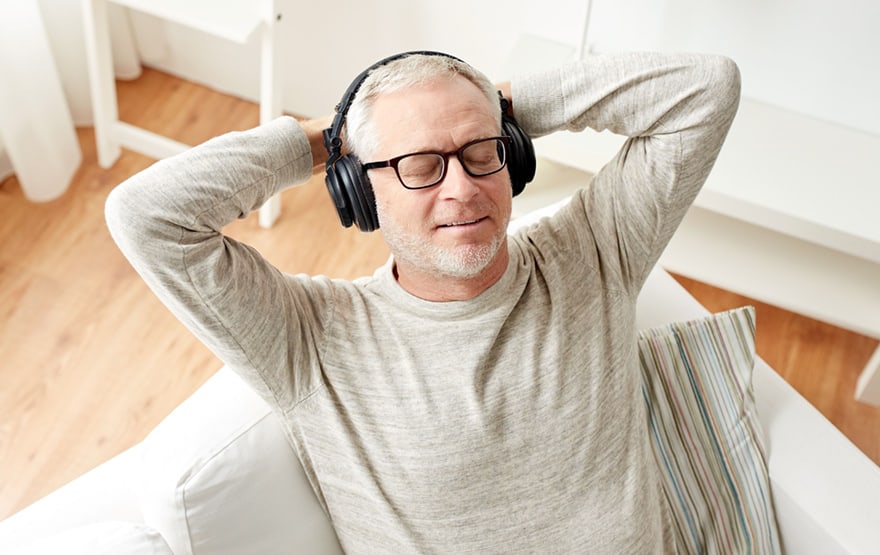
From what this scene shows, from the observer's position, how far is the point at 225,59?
295 cm

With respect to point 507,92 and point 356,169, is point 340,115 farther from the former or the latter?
point 507,92

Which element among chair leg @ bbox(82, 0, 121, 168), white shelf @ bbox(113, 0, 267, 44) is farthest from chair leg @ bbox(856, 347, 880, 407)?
chair leg @ bbox(82, 0, 121, 168)

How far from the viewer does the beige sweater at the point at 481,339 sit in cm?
138

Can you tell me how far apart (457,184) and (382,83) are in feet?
0.60

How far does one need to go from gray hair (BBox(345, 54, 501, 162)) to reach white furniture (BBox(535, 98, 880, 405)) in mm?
865

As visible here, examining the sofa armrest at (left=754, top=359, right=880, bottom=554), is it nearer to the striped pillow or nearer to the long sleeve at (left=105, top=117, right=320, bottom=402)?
the striped pillow

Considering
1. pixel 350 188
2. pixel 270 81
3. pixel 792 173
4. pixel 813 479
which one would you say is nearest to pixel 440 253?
pixel 350 188

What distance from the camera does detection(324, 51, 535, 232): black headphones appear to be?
56.3 inches

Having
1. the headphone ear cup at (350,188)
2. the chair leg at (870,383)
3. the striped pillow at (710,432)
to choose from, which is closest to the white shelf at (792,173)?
the chair leg at (870,383)

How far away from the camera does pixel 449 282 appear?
58.9 inches

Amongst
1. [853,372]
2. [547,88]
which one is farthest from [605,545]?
[853,372]

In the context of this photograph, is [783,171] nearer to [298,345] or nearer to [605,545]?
[605,545]

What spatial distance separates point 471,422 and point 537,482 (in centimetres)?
14

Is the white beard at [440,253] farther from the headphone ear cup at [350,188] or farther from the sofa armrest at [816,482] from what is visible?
the sofa armrest at [816,482]
